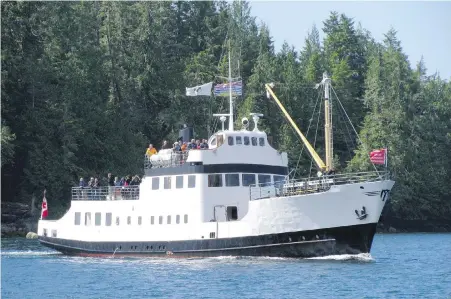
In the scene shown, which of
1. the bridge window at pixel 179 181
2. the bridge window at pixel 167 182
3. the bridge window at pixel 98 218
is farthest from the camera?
the bridge window at pixel 98 218

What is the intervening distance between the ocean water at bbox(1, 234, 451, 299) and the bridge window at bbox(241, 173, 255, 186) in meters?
4.45

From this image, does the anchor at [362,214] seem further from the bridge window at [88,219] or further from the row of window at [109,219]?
the bridge window at [88,219]

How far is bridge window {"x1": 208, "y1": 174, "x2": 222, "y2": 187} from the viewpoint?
54031 millimetres

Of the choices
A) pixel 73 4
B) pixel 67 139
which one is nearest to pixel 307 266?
pixel 67 139

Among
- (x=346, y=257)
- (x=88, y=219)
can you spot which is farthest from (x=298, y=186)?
(x=88, y=219)

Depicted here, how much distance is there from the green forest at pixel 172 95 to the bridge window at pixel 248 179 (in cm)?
3012

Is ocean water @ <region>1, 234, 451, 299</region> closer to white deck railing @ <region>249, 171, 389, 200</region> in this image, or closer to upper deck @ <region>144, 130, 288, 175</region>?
white deck railing @ <region>249, 171, 389, 200</region>

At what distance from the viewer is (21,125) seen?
85938mm

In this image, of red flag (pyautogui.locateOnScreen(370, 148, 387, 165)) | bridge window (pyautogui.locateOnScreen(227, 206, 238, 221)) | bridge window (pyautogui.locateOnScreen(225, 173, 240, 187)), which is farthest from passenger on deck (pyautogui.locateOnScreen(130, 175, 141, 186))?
red flag (pyautogui.locateOnScreen(370, 148, 387, 165))

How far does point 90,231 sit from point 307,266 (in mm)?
15914

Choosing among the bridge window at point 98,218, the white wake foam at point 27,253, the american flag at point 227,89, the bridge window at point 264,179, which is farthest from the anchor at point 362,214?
the white wake foam at point 27,253

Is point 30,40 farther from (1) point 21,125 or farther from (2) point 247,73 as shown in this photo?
(2) point 247,73

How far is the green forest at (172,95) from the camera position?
85750mm

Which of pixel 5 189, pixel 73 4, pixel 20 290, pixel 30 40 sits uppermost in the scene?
pixel 73 4
